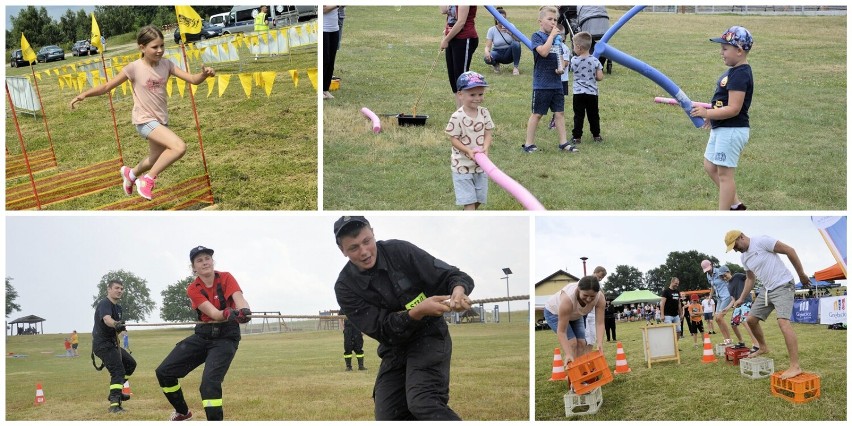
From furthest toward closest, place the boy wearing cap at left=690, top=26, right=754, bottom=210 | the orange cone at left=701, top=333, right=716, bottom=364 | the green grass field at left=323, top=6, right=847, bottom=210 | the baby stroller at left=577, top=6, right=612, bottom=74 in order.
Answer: the baby stroller at left=577, top=6, right=612, bottom=74
the orange cone at left=701, top=333, right=716, bottom=364
the green grass field at left=323, top=6, right=847, bottom=210
the boy wearing cap at left=690, top=26, right=754, bottom=210

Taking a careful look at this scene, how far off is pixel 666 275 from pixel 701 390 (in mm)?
1831

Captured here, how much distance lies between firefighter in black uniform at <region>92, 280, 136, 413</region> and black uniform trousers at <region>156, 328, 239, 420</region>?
80cm

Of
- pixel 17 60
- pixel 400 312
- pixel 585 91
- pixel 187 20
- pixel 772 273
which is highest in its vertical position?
pixel 17 60

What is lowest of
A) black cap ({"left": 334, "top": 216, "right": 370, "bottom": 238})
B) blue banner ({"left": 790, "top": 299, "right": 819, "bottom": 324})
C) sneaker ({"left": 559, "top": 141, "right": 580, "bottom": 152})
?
blue banner ({"left": 790, "top": 299, "right": 819, "bottom": 324})

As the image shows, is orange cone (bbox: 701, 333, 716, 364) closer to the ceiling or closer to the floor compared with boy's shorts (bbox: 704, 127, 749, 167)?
closer to the floor

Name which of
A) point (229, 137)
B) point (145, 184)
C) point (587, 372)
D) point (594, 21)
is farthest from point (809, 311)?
point (145, 184)

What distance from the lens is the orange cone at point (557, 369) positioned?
6045mm

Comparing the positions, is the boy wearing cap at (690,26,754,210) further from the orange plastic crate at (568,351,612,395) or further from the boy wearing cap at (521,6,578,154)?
the boy wearing cap at (521,6,578,154)

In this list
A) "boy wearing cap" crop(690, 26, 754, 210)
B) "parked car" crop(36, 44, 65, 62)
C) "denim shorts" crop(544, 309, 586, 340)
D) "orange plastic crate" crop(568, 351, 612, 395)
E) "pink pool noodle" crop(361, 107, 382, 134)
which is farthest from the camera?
"parked car" crop(36, 44, 65, 62)

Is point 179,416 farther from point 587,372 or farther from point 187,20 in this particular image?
point 187,20

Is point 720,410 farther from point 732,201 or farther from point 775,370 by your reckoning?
point 732,201

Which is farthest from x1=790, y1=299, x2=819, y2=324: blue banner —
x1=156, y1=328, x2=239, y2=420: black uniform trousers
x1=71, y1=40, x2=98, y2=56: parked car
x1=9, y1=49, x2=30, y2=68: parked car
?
x1=9, y1=49, x2=30, y2=68: parked car

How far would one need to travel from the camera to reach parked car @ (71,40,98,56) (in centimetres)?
886

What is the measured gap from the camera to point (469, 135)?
573 cm
